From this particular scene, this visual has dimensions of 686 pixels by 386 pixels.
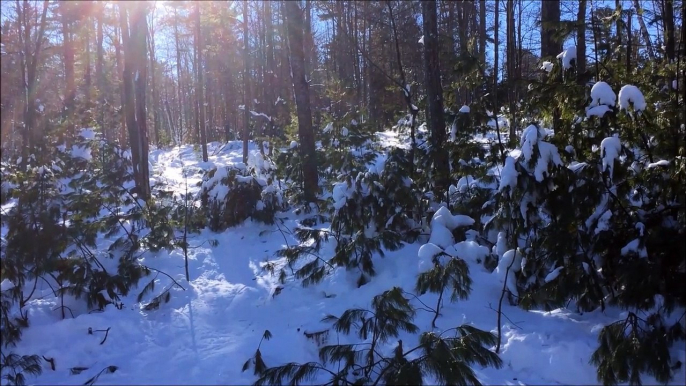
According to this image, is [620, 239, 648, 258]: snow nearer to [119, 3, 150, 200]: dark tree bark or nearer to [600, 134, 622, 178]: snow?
[600, 134, 622, 178]: snow

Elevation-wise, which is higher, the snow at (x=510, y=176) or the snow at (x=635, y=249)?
the snow at (x=510, y=176)

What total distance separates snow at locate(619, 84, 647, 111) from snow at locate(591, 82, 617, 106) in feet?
0.30

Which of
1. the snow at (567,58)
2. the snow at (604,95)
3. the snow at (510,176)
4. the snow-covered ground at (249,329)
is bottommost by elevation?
the snow-covered ground at (249,329)

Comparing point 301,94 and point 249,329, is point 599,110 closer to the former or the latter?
point 249,329

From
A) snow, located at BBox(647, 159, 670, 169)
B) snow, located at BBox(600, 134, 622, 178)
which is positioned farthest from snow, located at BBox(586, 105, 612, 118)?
snow, located at BBox(647, 159, 670, 169)

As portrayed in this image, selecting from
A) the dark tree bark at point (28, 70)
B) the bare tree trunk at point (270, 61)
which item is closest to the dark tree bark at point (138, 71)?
the dark tree bark at point (28, 70)

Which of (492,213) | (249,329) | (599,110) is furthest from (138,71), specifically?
(599,110)

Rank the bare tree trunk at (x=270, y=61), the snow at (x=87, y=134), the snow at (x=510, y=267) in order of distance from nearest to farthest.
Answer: the snow at (x=510, y=267), the snow at (x=87, y=134), the bare tree trunk at (x=270, y=61)

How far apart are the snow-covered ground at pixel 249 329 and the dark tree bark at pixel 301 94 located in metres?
3.42

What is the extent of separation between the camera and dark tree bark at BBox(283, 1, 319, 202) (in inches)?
379

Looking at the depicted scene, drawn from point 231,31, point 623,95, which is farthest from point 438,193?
point 231,31

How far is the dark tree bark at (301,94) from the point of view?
31.6ft

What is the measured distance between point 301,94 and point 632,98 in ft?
22.7

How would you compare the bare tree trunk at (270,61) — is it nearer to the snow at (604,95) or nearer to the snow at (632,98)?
the snow at (604,95)
